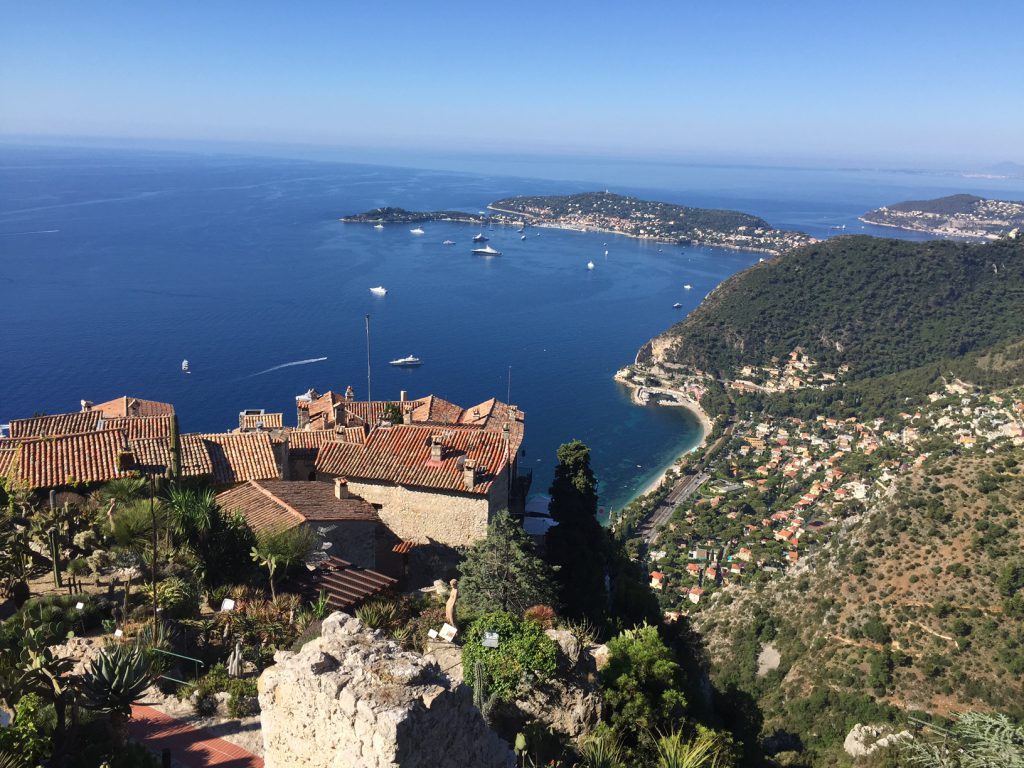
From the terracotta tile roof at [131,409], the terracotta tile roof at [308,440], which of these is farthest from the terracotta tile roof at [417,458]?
the terracotta tile roof at [131,409]

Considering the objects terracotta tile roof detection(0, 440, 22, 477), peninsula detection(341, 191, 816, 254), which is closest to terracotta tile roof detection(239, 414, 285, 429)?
terracotta tile roof detection(0, 440, 22, 477)

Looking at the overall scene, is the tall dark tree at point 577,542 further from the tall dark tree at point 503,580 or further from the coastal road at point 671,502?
the coastal road at point 671,502

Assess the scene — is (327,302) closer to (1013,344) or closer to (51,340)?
(51,340)

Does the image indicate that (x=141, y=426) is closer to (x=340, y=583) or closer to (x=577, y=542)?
(x=340, y=583)

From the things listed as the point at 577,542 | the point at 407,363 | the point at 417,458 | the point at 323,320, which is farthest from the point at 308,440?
the point at 323,320

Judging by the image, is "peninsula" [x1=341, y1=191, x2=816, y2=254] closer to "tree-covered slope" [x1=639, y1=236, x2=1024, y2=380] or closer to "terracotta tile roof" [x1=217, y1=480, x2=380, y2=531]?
"tree-covered slope" [x1=639, y1=236, x2=1024, y2=380]
